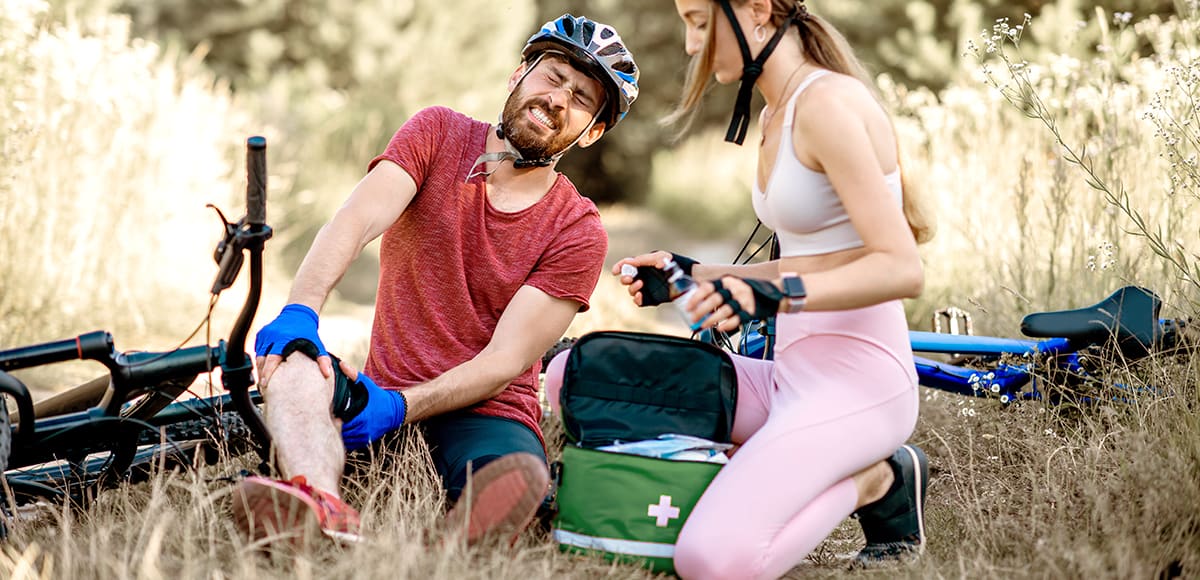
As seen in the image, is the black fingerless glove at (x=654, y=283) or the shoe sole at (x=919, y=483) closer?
the shoe sole at (x=919, y=483)

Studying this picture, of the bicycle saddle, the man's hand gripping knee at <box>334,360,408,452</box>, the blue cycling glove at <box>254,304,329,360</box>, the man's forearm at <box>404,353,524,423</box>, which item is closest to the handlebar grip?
the blue cycling glove at <box>254,304,329,360</box>

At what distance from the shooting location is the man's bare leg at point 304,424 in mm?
2953

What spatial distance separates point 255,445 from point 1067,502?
2.26 m

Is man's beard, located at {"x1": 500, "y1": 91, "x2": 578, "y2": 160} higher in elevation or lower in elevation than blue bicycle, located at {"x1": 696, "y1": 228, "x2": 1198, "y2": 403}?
higher

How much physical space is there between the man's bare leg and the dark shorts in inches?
15.6

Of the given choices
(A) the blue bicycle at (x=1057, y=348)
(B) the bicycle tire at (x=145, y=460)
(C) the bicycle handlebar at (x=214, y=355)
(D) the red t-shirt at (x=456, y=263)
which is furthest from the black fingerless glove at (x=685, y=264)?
(B) the bicycle tire at (x=145, y=460)

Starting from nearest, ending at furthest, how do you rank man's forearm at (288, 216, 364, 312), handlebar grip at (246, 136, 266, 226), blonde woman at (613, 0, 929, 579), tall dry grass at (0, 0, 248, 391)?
handlebar grip at (246, 136, 266, 226) → blonde woman at (613, 0, 929, 579) → man's forearm at (288, 216, 364, 312) → tall dry grass at (0, 0, 248, 391)

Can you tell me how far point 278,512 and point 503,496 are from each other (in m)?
0.51

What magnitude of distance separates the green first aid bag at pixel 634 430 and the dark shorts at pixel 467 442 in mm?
301

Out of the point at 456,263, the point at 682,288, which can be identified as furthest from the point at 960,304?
the point at 682,288

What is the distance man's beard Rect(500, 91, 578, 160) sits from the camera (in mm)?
3650

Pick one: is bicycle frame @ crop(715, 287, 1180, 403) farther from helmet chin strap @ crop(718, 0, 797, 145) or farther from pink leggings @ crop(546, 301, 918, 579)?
helmet chin strap @ crop(718, 0, 797, 145)

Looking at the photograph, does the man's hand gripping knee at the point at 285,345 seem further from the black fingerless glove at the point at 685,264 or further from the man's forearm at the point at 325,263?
the black fingerless glove at the point at 685,264

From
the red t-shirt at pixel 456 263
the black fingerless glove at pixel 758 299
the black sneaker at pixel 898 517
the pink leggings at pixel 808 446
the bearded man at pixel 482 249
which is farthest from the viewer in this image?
the red t-shirt at pixel 456 263
